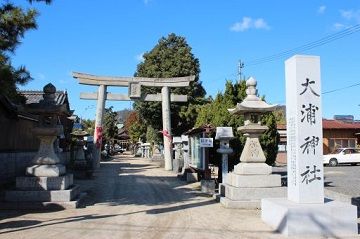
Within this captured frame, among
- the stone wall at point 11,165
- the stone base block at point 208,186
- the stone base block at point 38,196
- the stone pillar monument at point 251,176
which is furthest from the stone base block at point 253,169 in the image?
the stone wall at point 11,165

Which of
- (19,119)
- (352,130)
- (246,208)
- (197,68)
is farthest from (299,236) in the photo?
(352,130)

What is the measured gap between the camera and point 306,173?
924cm

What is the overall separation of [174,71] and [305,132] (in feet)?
90.3

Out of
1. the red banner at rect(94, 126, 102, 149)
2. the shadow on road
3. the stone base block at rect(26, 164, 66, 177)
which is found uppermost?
the red banner at rect(94, 126, 102, 149)

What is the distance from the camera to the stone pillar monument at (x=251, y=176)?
12727 mm

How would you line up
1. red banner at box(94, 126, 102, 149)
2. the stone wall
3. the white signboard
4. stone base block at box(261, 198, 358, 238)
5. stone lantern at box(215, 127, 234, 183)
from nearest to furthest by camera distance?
1. stone base block at box(261, 198, 358, 238)
2. the white signboard
3. stone lantern at box(215, 127, 234, 183)
4. the stone wall
5. red banner at box(94, 126, 102, 149)

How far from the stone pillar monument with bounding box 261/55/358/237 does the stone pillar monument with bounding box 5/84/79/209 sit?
600 centimetres

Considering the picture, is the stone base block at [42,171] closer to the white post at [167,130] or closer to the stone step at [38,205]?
the stone step at [38,205]

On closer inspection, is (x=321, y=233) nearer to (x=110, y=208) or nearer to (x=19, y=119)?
(x=110, y=208)

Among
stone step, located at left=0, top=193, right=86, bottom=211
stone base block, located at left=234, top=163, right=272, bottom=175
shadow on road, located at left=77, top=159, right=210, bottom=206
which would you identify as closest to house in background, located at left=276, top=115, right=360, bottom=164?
shadow on road, located at left=77, top=159, right=210, bottom=206

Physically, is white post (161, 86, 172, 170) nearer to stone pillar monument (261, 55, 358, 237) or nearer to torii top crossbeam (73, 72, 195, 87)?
torii top crossbeam (73, 72, 195, 87)

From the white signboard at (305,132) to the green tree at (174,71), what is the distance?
25346 millimetres

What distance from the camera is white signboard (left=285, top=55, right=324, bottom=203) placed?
921cm

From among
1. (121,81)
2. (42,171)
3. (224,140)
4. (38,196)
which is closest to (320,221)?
(224,140)
